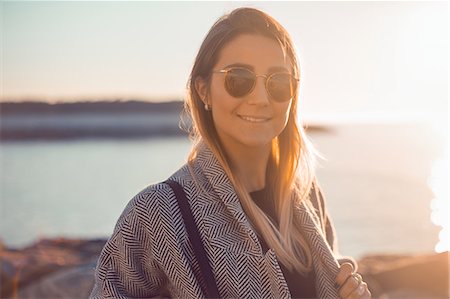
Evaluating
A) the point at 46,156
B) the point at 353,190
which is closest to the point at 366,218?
the point at 353,190

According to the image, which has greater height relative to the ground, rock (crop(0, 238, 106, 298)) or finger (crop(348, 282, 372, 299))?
finger (crop(348, 282, 372, 299))

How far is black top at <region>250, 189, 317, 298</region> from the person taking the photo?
2521mm

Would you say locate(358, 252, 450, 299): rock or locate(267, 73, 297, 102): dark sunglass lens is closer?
locate(267, 73, 297, 102): dark sunglass lens

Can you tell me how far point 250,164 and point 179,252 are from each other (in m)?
0.55

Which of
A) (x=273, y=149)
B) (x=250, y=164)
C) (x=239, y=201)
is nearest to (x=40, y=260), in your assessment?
(x=273, y=149)

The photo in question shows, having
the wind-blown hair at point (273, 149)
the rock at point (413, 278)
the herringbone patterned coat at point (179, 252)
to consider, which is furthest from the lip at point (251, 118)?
the rock at point (413, 278)

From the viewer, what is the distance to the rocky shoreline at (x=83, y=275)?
605cm

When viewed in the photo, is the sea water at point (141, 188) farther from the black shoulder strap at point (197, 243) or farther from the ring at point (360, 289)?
the black shoulder strap at point (197, 243)

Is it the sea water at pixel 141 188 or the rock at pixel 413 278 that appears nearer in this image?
the rock at pixel 413 278

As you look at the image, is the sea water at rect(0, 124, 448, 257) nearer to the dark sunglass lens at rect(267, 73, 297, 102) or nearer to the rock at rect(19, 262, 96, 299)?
the rock at rect(19, 262, 96, 299)

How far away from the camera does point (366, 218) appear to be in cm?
1298

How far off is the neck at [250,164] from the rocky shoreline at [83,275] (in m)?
3.39

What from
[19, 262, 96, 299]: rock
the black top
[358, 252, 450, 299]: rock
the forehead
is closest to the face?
the forehead

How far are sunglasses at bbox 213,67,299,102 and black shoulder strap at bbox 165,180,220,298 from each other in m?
0.38
